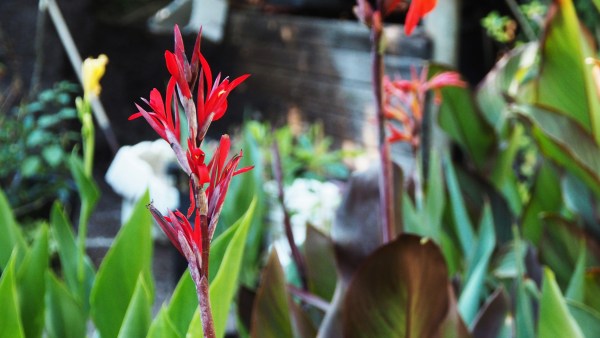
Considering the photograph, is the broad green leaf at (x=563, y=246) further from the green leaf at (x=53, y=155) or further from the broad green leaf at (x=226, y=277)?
the green leaf at (x=53, y=155)

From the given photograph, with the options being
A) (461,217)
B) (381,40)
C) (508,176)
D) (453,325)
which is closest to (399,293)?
(453,325)

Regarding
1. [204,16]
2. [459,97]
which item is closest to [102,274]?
[459,97]

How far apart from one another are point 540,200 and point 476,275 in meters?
0.25

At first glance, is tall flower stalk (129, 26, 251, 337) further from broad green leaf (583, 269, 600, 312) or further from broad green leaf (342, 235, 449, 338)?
broad green leaf (583, 269, 600, 312)

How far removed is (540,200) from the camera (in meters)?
0.83

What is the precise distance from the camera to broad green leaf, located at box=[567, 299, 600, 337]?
48 cm

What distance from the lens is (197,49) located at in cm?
25

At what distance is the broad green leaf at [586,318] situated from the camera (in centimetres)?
48

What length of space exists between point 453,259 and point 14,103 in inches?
80.2

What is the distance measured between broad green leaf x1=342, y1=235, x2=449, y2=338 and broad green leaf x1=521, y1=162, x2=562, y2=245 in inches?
15.1

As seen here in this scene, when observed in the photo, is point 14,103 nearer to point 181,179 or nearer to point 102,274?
point 181,179

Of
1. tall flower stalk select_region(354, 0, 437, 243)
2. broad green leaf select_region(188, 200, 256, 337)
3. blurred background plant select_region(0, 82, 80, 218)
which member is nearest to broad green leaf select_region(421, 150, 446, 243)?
tall flower stalk select_region(354, 0, 437, 243)

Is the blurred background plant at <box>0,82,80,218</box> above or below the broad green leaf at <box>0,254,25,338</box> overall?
below

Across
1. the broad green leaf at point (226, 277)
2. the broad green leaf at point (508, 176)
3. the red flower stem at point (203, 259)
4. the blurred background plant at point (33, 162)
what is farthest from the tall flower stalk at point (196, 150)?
the blurred background plant at point (33, 162)
